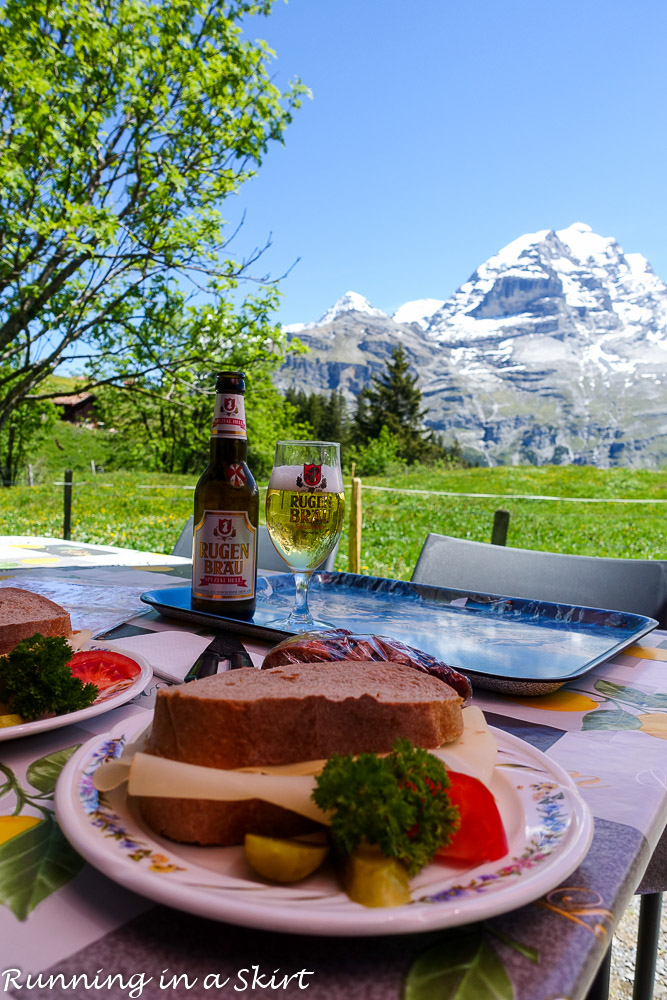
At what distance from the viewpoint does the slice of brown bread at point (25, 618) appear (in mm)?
913

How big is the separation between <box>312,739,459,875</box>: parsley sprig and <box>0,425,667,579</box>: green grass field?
24.0ft

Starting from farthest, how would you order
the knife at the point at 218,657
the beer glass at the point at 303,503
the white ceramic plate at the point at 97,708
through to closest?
the beer glass at the point at 303,503 → the knife at the point at 218,657 → the white ceramic plate at the point at 97,708

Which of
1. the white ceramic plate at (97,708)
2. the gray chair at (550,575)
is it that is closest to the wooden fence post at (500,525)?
the gray chair at (550,575)

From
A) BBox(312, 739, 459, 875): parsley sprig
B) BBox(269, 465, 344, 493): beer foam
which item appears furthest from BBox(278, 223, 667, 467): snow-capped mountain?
BBox(312, 739, 459, 875): parsley sprig

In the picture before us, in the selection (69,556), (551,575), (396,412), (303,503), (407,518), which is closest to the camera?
(303,503)

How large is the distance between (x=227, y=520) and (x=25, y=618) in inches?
14.7

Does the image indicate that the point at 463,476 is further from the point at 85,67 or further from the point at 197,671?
Answer: the point at 197,671

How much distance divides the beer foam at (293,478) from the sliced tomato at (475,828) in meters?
0.86

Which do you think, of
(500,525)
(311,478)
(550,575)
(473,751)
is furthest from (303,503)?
(500,525)

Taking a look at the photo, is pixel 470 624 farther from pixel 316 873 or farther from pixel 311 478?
pixel 316 873

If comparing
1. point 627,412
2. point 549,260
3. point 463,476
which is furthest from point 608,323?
point 463,476

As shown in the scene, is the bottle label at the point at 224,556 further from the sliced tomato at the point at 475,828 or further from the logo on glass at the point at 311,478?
the sliced tomato at the point at 475,828

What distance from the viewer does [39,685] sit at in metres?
0.74

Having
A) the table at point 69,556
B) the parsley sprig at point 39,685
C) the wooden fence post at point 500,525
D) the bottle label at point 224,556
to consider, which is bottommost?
the wooden fence post at point 500,525
